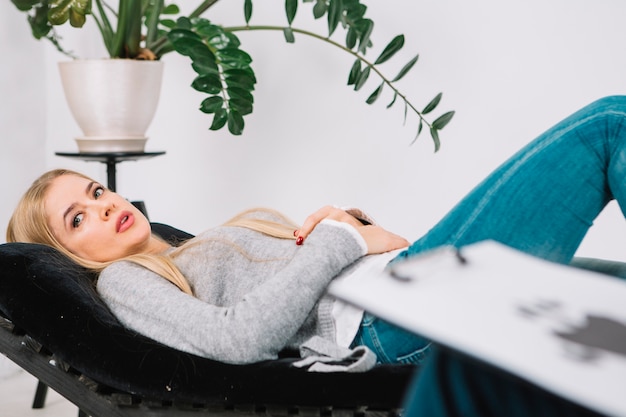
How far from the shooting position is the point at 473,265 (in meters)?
0.61

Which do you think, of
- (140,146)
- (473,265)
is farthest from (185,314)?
(140,146)

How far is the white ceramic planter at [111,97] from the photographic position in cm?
218

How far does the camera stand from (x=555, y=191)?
1.22 m

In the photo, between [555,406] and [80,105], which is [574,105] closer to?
[80,105]

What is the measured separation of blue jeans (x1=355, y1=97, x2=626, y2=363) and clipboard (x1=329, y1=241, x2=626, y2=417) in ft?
1.98

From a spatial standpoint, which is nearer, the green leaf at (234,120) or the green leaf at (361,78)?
the green leaf at (234,120)

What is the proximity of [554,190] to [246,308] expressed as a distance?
1.69 feet

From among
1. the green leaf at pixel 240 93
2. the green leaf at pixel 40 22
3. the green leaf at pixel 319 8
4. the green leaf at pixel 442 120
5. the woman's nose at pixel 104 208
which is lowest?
the woman's nose at pixel 104 208

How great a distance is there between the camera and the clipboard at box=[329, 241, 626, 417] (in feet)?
1.57

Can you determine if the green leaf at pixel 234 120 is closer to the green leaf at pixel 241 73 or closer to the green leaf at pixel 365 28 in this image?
the green leaf at pixel 241 73

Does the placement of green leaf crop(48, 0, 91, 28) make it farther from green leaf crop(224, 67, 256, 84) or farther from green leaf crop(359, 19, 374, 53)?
green leaf crop(359, 19, 374, 53)

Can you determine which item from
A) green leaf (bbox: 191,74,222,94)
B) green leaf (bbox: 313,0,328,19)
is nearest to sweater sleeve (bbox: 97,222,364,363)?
green leaf (bbox: 191,74,222,94)

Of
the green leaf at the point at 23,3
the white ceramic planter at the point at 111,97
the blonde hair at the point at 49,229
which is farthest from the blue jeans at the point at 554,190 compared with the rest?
the green leaf at the point at 23,3

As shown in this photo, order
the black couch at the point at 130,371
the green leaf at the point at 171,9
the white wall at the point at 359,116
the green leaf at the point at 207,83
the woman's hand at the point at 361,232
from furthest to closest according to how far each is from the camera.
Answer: the green leaf at the point at 171,9, the white wall at the point at 359,116, the green leaf at the point at 207,83, the woman's hand at the point at 361,232, the black couch at the point at 130,371
